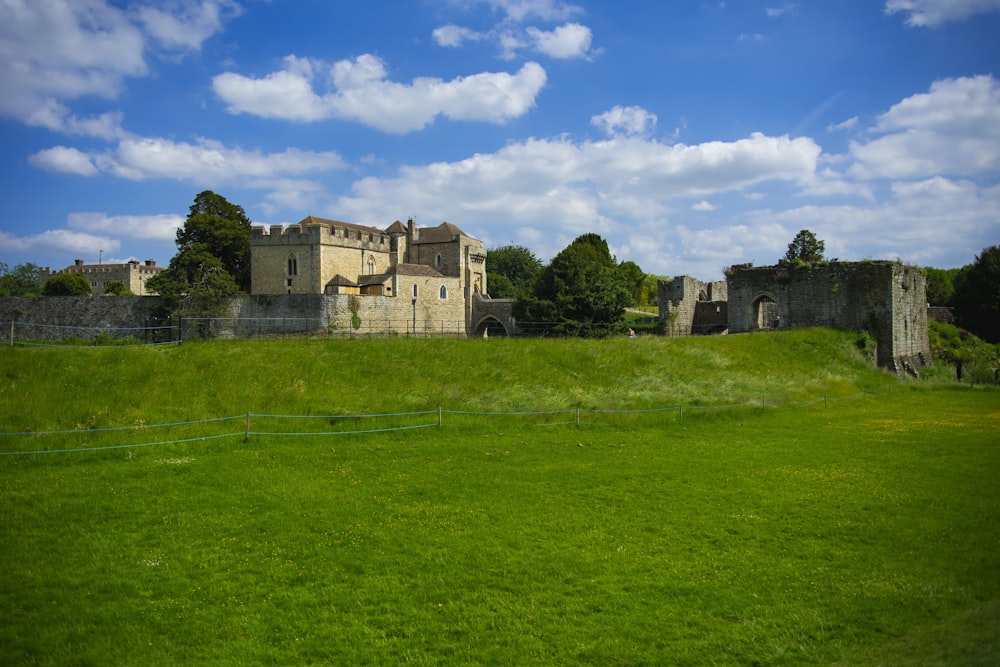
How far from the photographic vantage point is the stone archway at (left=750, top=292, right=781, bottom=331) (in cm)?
3506

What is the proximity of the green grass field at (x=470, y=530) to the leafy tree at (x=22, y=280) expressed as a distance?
255 feet

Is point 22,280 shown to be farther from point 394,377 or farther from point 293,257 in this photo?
point 394,377

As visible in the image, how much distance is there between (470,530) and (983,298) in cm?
5188

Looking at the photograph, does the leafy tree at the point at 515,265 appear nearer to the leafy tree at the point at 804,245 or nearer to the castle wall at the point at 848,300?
the leafy tree at the point at 804,245

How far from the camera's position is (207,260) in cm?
4522

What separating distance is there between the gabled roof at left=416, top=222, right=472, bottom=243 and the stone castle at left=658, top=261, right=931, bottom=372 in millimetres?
28379

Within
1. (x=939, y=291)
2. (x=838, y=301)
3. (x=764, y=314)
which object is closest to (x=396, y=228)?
(x=764, y=314)

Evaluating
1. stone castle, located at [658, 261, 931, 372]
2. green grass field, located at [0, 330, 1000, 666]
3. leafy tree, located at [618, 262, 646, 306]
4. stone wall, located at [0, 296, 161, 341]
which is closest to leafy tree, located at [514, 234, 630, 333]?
stone castle, located at [658, 261, 931, 372]

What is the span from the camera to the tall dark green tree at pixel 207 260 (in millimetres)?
41312

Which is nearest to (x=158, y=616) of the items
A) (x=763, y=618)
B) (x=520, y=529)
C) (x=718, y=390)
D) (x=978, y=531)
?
(x=520, y=529)

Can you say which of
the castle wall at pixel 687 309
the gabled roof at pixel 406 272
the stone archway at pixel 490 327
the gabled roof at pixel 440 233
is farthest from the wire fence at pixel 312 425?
the gabled roof at pixel 440 233

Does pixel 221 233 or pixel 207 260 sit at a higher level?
pixel 221 233

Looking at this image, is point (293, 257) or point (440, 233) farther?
point (440, 233)

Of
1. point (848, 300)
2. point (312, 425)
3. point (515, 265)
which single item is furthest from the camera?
point (515, 265)
